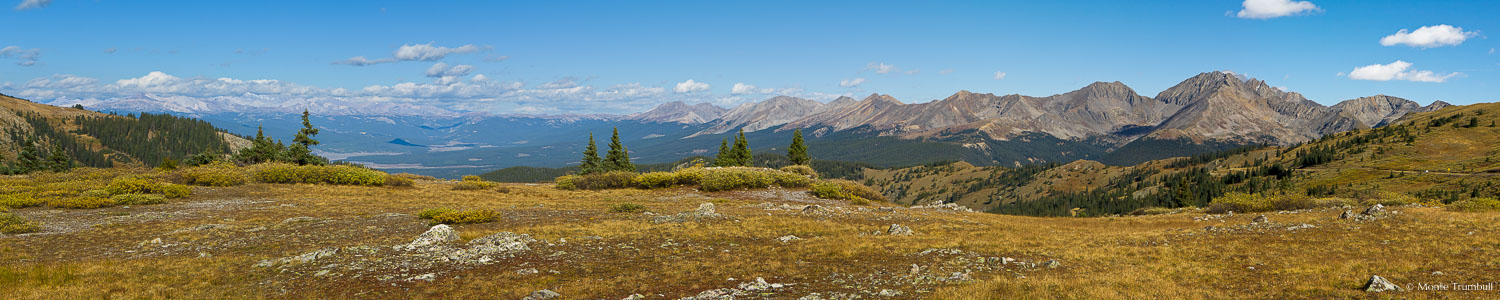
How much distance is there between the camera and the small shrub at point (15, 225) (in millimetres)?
17859

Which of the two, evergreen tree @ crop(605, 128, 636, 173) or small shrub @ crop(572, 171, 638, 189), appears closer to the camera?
small shrub @ crop(572, 171, 638, 189)

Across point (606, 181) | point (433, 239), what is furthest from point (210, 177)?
point (433, 239)

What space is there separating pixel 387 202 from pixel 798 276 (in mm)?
25267

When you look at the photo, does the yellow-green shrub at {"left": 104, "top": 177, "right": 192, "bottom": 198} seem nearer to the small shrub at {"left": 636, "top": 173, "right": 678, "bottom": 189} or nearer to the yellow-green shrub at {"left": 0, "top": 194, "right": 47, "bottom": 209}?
the yellow-green shrub at {"left": 0, "top": 194, "right": 47, "bottom": 209}

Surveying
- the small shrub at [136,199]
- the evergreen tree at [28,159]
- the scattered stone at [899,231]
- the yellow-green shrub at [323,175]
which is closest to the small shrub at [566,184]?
the yellow-green shrub at [323,175]

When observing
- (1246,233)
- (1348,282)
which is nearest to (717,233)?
(1348,282)

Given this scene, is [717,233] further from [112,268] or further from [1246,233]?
[1246,233]

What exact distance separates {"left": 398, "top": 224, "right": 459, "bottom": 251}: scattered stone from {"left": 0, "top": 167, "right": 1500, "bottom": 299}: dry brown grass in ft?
3.57

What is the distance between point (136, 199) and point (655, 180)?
1097 inches

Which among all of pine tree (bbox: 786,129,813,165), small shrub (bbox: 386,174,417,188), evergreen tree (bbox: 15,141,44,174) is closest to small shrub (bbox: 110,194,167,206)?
small shrub (bbox: 386,174,417,188)

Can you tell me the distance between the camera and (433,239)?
18.0m

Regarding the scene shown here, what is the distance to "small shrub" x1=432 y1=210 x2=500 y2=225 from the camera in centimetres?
2336

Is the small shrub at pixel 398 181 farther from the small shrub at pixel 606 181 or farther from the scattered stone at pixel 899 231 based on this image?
the scattered stone at pixel 899 231

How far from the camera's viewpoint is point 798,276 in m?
14.7
